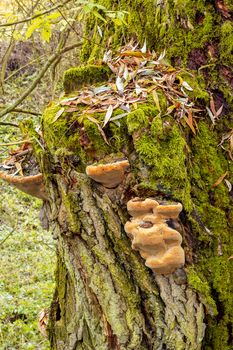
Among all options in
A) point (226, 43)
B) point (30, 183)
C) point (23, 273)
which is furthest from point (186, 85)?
point (23, 273)

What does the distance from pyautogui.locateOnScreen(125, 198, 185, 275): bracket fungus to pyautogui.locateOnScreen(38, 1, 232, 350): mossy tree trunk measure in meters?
0.09

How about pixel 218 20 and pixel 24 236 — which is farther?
pixel 24 236

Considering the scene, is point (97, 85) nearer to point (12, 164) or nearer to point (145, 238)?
point (12, 164)

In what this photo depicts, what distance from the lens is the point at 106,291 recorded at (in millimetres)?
2148

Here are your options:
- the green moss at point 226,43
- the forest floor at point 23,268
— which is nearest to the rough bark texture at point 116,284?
the green moss at point 226,43

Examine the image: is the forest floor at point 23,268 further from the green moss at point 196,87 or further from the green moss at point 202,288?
the green moss at point 202,288

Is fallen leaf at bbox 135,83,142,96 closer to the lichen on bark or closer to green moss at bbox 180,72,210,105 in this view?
the lichen on bark

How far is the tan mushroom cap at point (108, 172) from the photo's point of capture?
1.96 metres

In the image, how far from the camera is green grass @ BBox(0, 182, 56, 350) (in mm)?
4953

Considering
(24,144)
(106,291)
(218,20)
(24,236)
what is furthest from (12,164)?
(24,236)

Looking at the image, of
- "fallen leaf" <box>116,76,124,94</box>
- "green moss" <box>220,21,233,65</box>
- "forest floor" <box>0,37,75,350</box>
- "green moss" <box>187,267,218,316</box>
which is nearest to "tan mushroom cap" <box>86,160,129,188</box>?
"fallen leaf" <box>116,76,124,94</box>

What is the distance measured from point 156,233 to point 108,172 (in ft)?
1.08

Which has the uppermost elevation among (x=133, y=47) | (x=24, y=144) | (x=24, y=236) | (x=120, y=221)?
(x=133, y=47)

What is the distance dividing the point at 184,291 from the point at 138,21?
146 cm
